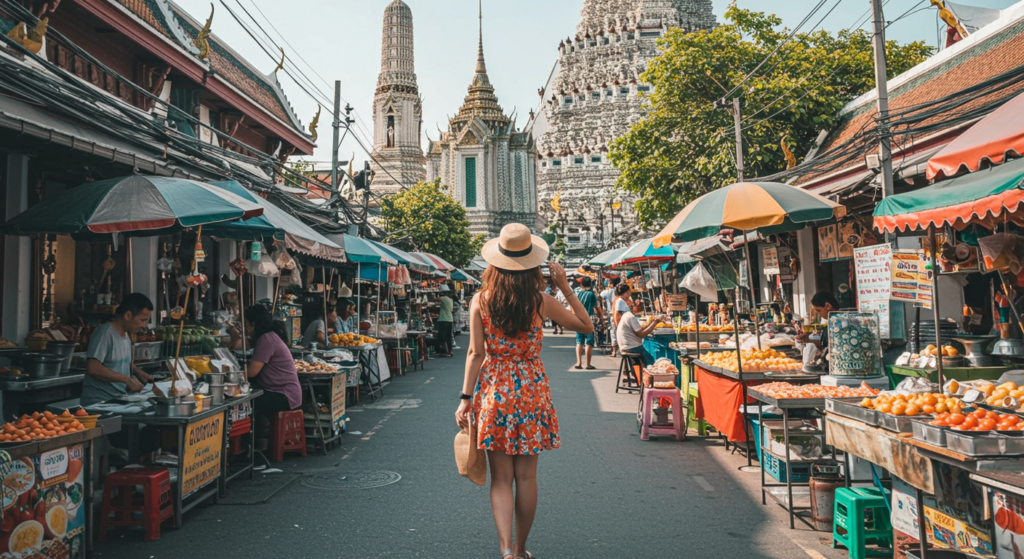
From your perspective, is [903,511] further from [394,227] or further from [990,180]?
[394,227]

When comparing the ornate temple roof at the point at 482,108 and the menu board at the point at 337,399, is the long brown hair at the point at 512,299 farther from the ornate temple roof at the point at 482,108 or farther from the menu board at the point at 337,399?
the ornate temple roof at the point at 482,108

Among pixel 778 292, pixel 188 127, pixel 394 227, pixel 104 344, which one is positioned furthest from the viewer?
pixel 394 227

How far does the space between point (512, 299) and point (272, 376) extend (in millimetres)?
4241

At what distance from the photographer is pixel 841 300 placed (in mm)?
13375

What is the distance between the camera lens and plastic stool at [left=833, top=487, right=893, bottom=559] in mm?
4375

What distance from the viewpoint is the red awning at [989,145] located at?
3.91 meters

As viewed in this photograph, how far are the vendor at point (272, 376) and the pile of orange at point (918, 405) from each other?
221 inches

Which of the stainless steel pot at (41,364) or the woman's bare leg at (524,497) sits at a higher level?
the stainless steel pot at (41,364)

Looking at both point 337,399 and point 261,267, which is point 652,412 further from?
point 261,267

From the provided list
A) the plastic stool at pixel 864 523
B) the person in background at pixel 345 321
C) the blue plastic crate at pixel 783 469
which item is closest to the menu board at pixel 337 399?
the blue plastic crate at pixel 783 469

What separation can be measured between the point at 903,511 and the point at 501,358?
2.66 m

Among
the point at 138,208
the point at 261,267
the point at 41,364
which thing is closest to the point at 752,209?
the point at 138,208

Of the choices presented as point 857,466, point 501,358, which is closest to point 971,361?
point 857,466

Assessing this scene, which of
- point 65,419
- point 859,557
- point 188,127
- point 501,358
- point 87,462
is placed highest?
point 188,127
